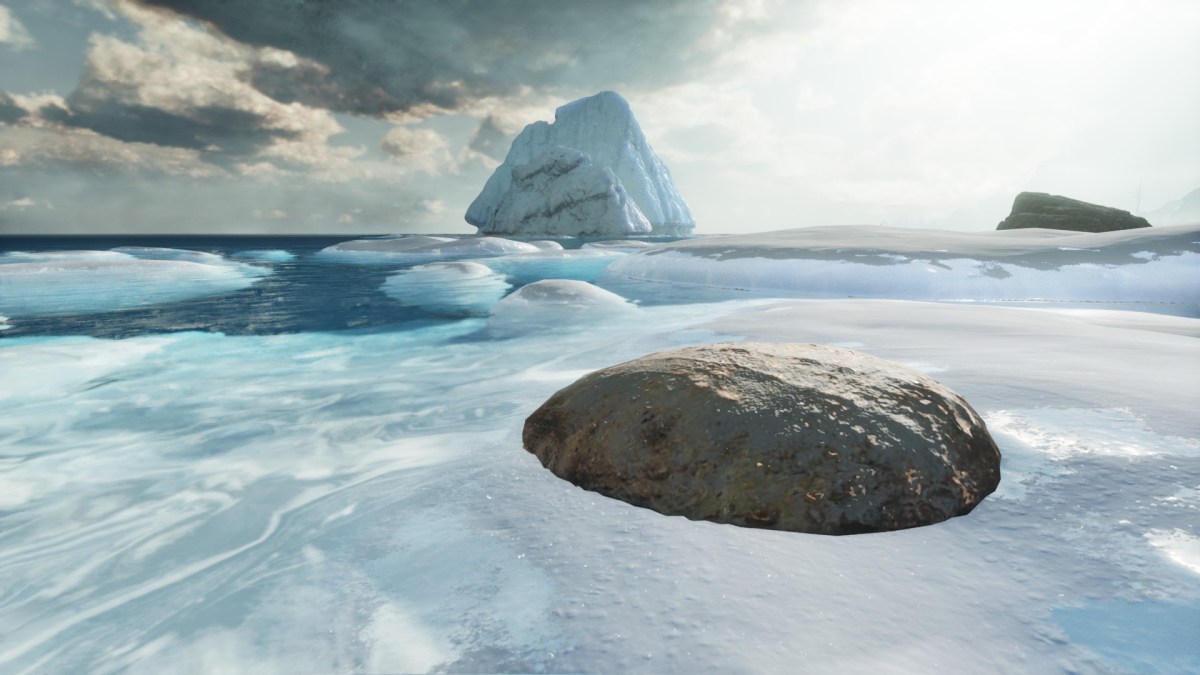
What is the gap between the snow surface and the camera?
9.72m

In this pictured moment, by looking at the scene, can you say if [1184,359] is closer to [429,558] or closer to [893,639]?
[893,639]

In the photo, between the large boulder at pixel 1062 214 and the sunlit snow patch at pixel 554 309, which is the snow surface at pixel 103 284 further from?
the large boulder at pixel 1062 214

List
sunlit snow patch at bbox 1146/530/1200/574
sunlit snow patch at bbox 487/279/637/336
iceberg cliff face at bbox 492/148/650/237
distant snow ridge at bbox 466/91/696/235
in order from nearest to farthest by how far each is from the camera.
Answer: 1. sunlit snow patch at bbox 1146/530/1200/574
2. sunlit snow patch at bbox 487/279/637/336
3. iceberg cliff face at bbox 492/148/650/237
4. distant snow ridge at bbox 466/91/696/235

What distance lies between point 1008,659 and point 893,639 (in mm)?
195

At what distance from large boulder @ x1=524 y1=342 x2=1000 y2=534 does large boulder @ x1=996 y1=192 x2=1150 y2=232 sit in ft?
110

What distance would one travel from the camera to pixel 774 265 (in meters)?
9.94

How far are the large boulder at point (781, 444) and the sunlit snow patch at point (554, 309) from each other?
4.11 meters

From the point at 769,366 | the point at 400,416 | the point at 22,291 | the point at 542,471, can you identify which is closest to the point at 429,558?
the point at 542,471

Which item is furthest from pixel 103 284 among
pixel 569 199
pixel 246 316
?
pixel 569 199

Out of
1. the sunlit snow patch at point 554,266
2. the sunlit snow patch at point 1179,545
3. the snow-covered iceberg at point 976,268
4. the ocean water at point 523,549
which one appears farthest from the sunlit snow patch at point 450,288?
the sunlit snow patch at point 1179,545

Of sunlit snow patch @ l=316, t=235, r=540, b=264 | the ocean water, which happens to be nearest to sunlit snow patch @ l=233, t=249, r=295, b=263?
sunlit snow patch @ l=316, t=235, r=540, b=264

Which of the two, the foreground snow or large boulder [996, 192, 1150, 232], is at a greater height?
large boulder [996, 192, 1150, 232]

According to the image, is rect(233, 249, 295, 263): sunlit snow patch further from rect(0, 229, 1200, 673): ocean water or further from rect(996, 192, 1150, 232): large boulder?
rect(996, 192, 1150, 232): large boulder

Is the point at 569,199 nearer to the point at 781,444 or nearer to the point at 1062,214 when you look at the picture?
the point at 1062,214
